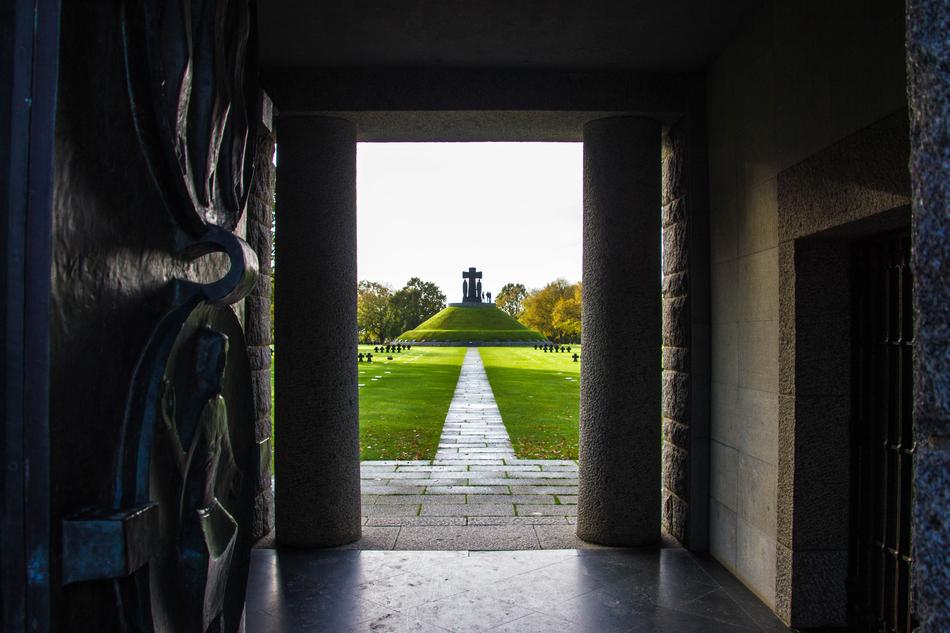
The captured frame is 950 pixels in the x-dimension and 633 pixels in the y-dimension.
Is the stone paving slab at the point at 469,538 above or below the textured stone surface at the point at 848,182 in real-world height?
below

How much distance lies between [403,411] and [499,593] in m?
9.49

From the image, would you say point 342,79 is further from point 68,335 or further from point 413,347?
point 413,347

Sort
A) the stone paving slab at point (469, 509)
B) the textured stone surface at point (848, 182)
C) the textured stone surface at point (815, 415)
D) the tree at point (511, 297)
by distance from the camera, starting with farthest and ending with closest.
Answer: the tree at point (511, 297), the stone paving slab at point (469, 509), the textured stone surface at point (815, 415), the textured stone surface at point (848, 182)

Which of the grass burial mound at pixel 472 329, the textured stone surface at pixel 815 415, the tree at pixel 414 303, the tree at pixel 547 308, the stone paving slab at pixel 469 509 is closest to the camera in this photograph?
the textured stone surface at pixel 815 415

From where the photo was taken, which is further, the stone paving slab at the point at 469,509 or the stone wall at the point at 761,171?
the stone paving slab at the point at 469,509

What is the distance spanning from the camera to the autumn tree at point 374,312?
62.7 metres

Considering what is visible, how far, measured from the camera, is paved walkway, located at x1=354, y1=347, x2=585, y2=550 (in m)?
5.62

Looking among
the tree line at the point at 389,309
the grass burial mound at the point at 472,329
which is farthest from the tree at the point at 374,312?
the grass burial mound at the point at 472,329

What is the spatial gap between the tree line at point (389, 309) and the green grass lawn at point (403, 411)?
3547cm

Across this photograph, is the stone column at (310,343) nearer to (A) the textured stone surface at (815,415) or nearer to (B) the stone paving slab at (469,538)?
(B) the stone paving slab at (469,538)

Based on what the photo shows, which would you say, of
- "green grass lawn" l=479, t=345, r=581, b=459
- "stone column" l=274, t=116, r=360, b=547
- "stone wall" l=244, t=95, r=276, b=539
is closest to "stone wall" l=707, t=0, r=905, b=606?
"stone column" l=274, t=116, r=360, b=547

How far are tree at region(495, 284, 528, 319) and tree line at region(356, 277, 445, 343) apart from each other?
55.3 ft

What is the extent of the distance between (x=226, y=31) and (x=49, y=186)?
1.88 ft

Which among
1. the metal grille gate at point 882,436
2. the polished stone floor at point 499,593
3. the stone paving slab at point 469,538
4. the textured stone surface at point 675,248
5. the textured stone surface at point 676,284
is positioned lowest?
the polished stone floor at point 499,593
